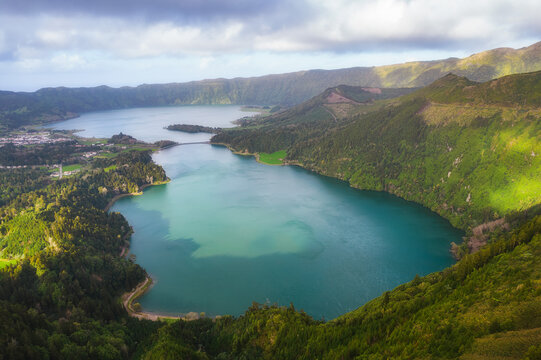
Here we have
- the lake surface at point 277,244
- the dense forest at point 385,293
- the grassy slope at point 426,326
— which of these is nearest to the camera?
the grassy slope at point 426,326

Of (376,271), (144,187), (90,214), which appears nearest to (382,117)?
(376,271)

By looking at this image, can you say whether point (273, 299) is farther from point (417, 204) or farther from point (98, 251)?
point (417, 204)

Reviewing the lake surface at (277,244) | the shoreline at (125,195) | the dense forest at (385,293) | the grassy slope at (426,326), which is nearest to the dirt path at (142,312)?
the dense forest at (385,293)

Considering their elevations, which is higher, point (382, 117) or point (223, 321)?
point (382, 117)

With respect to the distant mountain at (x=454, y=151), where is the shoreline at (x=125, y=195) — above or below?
below

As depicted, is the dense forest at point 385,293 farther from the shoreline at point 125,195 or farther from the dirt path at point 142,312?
the shoreline at point 125,195

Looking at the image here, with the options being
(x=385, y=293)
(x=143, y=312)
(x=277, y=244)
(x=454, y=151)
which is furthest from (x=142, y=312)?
(x=454, y=151)

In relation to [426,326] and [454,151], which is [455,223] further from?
[426,326]
